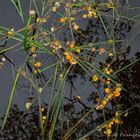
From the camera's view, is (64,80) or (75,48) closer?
(64,80)

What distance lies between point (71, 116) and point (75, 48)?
12.4ft

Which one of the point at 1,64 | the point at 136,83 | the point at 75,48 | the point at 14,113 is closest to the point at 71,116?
the point at 14,113

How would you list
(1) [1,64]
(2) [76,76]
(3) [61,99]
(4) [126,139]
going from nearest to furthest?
(3) [61,99], (1) [1,64], (2) [76,76], (4) [126,139]

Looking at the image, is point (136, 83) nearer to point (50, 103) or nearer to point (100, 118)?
point (100, 118)

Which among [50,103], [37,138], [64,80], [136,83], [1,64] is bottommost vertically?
[50,103]

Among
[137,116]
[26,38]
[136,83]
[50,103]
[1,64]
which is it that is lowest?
[50,103]

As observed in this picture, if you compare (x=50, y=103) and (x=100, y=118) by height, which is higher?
(x=100, y=118)

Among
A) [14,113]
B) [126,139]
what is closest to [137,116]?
[126,139]

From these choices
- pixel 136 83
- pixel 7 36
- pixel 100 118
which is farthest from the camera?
pixel 136 83

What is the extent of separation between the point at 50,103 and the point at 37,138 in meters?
4.28

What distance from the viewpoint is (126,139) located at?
6.29 m

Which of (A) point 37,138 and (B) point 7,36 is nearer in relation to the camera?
(B) point 7,36

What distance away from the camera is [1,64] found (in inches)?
Answer: 89.4

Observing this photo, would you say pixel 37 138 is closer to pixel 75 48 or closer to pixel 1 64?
pixel 1 64
